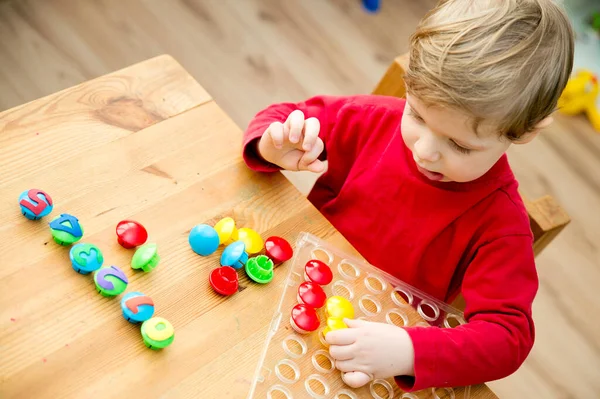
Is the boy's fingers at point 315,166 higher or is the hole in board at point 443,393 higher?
the boy's fingers at point 315,166

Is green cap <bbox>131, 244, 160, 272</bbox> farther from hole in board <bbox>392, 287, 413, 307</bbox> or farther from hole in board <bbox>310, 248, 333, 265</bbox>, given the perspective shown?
hole in board <bbox>392, 287, 413, 307</bbox>

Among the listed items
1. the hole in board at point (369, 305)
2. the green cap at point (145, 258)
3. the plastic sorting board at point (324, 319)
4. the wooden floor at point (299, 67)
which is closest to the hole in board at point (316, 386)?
the plastic sorting board at point (324, 319)

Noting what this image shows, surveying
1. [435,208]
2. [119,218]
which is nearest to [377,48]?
[435,208]

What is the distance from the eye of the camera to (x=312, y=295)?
0.75 meters

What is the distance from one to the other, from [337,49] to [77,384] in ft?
5.55

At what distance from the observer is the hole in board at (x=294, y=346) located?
71 centimetres

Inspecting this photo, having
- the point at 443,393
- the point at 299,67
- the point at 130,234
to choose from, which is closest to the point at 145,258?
the point at 130,234

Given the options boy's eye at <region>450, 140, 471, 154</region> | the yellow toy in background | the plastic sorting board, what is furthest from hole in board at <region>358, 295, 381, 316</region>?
the yellow toy in background

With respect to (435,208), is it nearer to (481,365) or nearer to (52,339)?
(481,365)

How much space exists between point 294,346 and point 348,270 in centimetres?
13

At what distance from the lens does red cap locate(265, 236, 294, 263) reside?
2.54ft

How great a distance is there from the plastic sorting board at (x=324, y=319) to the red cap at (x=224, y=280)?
6cm

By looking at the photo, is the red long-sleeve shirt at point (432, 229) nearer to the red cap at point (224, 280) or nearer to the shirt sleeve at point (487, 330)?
the shirt sleeve at point (487, 330)

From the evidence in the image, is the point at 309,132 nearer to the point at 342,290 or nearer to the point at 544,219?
the point at 342,290
